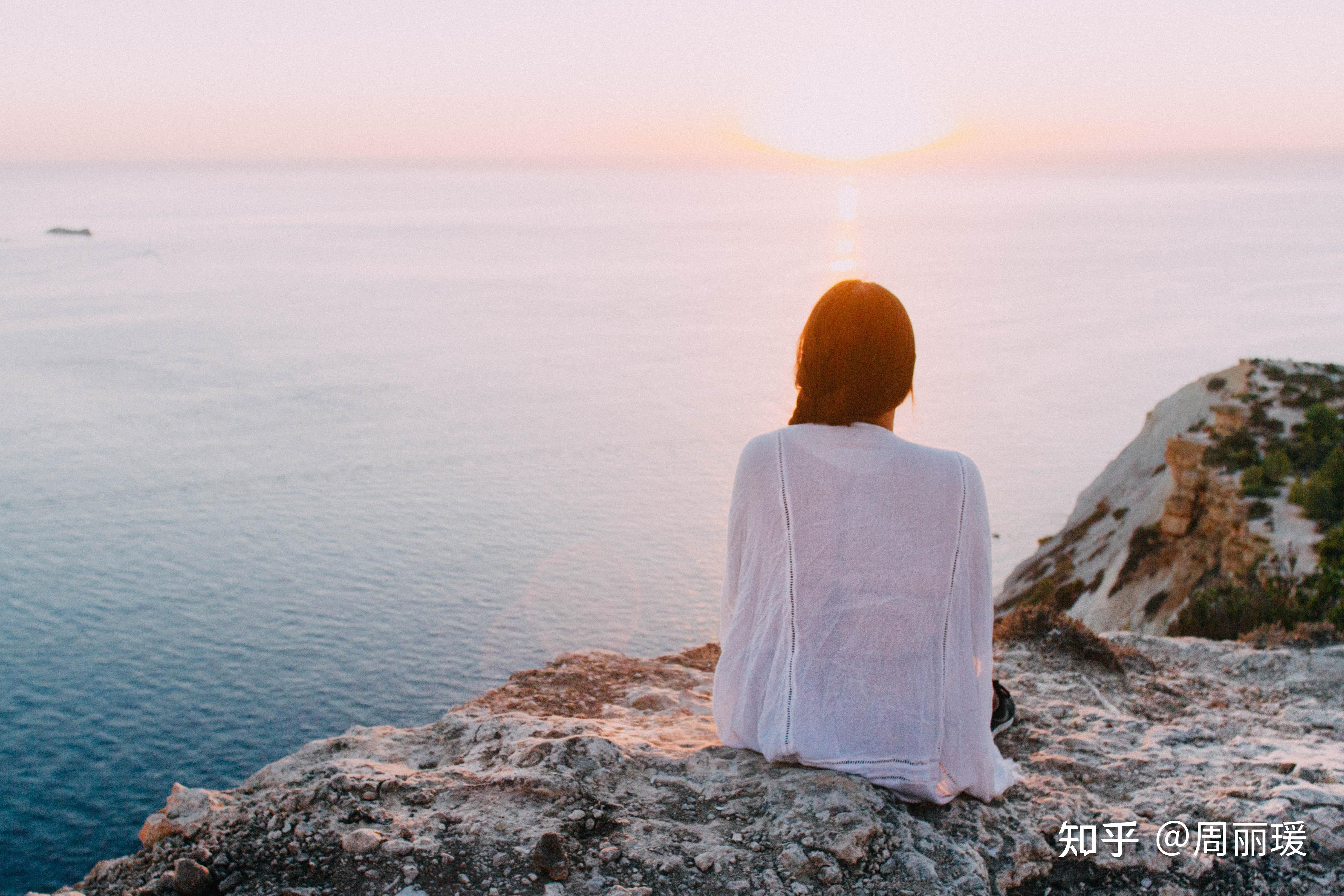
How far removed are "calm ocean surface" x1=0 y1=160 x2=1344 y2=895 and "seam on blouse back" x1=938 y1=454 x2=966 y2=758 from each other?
2496cm

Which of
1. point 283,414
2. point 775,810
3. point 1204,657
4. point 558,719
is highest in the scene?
point 775,810

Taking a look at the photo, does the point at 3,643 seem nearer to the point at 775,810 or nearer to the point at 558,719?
the point at 558,719

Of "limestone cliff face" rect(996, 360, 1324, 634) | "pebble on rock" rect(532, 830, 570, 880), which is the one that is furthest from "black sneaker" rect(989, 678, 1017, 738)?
"limestone cliff face" rect(996, 360, 1324, 634)

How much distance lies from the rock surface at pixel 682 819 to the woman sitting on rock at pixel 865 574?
26cm

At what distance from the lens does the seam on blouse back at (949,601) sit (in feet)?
14.1

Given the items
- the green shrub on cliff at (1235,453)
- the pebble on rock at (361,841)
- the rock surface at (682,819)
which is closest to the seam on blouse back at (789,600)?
the rock surface at (682,819)

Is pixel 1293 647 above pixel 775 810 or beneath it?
beneath

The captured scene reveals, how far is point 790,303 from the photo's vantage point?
348 ft

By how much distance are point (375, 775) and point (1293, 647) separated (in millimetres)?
8510

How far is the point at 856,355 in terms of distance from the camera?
14.0ft

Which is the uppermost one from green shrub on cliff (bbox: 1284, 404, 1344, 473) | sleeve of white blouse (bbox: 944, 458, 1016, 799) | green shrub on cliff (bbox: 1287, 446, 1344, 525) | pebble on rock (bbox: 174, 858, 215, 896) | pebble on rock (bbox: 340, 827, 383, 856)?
sleeve of white blouse (bbox: 944, 458, 1016, 799)

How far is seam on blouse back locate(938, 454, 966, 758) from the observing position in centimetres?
429

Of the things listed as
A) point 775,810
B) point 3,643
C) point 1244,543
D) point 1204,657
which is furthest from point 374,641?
point 775,810

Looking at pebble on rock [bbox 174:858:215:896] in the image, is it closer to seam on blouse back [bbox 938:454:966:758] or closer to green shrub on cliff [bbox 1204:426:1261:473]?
seam on blouse back [bbox 938:454:966:758]
